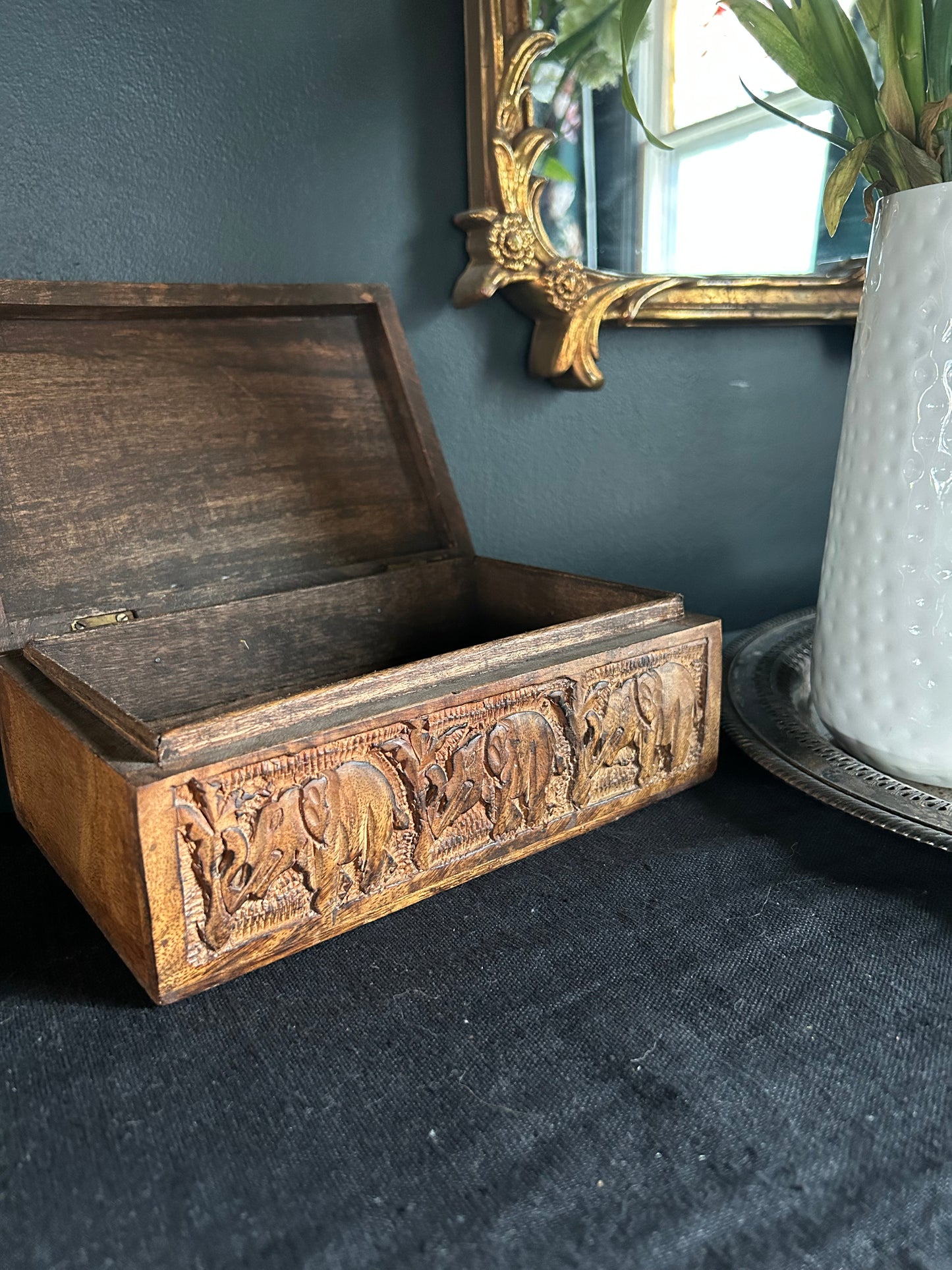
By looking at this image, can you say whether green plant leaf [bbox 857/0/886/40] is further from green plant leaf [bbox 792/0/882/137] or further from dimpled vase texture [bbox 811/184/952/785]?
dimpled vase texture [bbox 811/184/952/785]

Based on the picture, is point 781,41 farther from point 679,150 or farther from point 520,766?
point 520,766

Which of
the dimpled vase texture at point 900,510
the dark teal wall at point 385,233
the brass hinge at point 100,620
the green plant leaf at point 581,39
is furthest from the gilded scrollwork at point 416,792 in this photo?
the green plant leaf at point 581,39

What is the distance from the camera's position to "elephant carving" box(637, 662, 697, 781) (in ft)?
2.63

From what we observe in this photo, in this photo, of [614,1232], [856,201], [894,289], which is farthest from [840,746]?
[856,201]

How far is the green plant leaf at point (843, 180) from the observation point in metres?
0.75

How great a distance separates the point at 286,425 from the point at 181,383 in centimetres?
11

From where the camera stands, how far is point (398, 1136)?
49 centimetres

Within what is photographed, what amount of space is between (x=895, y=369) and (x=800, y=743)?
0.35 meters

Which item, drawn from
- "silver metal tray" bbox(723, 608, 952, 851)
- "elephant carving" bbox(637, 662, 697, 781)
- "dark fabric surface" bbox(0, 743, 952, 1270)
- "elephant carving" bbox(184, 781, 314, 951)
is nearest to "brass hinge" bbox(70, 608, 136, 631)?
"dark fabric surface" bbox(0, 743, 952, 1270)

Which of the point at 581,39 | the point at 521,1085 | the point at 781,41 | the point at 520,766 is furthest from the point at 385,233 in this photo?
the point at 521,1085

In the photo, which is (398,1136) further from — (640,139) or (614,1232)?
(640,139)

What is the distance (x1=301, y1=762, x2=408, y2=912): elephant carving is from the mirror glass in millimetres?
730

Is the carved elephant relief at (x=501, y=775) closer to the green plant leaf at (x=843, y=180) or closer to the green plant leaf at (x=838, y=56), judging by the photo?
the green plant leaf at (x=843, y=180)

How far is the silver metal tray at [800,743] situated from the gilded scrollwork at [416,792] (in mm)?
93
